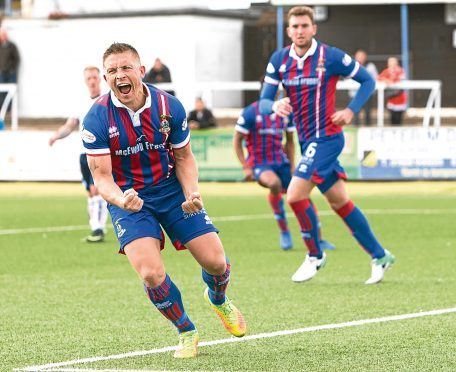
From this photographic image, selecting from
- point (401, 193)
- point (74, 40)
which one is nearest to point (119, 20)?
point (74, 40)

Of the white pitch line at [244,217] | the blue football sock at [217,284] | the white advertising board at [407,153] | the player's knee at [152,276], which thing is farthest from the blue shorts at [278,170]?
the white advertising board at [407,153]

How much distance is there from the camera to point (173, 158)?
8031 millimetres

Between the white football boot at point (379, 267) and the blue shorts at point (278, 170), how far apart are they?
12.6 feet

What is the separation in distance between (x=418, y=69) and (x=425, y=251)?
17.5 m

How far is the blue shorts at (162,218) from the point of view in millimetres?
7836

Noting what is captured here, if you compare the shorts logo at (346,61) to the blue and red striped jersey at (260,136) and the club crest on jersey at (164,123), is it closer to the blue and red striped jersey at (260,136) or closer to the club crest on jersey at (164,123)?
the blue and red striped jersey at (260,136)

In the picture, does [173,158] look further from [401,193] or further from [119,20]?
[119,20]

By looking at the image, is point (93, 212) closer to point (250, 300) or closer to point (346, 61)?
point (346, 61)

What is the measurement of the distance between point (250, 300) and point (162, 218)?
2864mm

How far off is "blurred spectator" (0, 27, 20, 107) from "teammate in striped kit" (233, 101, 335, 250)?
649 inches

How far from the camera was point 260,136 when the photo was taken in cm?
1552

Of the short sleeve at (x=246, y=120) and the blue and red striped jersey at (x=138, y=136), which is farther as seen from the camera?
the short sleeve at (x=246, y=120)

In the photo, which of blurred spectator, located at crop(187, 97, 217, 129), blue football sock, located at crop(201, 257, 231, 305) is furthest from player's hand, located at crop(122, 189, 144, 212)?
blurred spectator, located at crop(187, 97, 217, 129)

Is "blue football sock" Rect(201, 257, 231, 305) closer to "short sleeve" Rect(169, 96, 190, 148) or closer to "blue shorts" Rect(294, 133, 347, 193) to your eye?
"short sleeve" Rect(169, 96, 190, 148)
